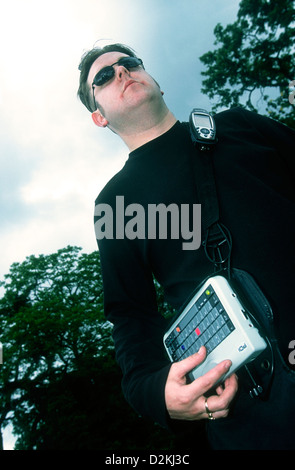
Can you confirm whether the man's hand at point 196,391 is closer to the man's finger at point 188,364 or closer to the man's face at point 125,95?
the man's finger at point 188,364

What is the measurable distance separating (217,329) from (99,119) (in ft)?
6.93

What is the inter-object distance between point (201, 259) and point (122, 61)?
1864 millimetres

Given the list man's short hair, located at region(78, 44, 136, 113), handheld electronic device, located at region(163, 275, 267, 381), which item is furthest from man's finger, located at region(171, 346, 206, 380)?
man's short hair, located at region(78, 44, 136, 113)

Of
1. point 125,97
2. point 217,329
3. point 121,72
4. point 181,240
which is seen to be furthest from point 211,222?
point 121,72

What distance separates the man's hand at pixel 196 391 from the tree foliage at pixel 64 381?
62.7 ft

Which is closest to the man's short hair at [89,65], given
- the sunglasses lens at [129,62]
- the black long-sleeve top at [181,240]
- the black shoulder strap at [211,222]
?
the sunglasses lens at [129,62]

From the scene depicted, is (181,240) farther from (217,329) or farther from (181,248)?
(217,329)

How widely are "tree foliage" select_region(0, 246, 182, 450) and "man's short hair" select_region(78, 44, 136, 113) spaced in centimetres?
1816

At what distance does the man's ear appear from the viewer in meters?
2.62

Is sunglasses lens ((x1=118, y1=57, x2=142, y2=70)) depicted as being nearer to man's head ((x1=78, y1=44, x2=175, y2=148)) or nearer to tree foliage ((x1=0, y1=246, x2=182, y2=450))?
man's head ((x1=78, y1=44, x2=175, y2=148))

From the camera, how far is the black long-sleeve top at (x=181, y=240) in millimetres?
1375

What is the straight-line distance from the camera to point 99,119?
2672 millimetres

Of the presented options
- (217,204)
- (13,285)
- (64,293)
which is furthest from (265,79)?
(13,285)
